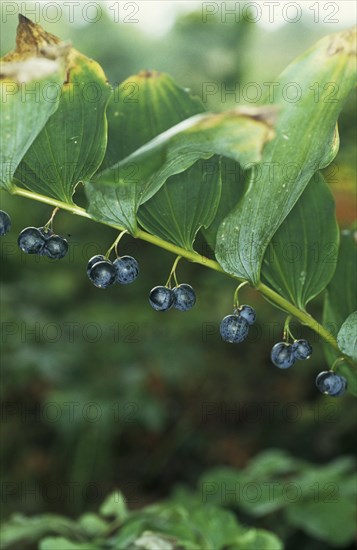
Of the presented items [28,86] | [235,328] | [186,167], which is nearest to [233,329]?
[235,328]

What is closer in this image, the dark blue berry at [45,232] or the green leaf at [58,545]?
the dark blue berry at [45,232]

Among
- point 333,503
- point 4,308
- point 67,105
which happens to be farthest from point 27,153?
point 4,308

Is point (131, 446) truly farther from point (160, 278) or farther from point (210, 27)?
point (210, 27)

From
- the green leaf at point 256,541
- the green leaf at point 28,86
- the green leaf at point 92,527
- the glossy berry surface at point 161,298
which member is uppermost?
the green leaf at point 28,86

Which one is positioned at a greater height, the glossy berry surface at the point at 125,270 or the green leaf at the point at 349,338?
the glossy berry surface at the point at 125,270

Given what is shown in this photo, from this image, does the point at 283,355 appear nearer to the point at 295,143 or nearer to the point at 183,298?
the point at 183,298

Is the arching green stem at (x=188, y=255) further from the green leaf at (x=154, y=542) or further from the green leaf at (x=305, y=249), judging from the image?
the green leaf at (x=154, y=542)

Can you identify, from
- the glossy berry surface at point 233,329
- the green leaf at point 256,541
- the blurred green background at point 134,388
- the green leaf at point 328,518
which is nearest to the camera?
the glossy berry surface at point 233,329

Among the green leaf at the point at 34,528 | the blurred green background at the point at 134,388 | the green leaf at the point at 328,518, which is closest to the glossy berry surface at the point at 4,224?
the green leaf at the point at 34,528
